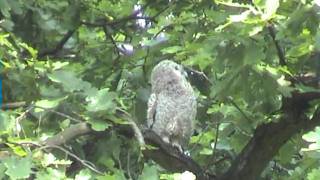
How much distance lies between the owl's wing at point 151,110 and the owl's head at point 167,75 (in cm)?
7

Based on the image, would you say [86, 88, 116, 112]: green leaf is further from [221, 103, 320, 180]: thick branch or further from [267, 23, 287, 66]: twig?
[221, 103, 320, 180]: thick branch

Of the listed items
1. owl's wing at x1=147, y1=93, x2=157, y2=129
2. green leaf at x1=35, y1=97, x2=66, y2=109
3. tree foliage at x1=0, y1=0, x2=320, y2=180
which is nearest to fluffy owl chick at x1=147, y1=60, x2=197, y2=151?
owl's wing at x1=147, y1=93, x2=157, y2=129

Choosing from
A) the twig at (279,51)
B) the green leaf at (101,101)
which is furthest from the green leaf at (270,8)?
the green leaf at (101,101)

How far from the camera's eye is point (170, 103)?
3.63 m

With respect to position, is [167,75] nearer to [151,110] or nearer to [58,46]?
[151,110]

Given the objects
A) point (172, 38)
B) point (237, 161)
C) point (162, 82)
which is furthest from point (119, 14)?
point (237, 161)

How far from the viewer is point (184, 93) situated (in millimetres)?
3605

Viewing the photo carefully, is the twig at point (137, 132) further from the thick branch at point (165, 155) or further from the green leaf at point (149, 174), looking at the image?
the green leaf at point (149, 174)

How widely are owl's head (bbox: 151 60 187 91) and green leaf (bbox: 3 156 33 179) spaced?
1.32 meters

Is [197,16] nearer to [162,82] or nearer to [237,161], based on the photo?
[162,82]

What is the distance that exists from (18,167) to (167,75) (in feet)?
4.53

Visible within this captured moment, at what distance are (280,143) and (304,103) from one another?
0.88ft

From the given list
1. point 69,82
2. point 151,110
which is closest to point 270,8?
point 69,82

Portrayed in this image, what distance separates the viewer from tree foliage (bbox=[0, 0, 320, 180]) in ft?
8.47
